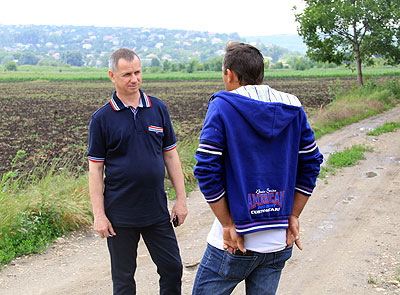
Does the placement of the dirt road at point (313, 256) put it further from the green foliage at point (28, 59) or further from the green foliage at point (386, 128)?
the green foliage at point (28, 59)

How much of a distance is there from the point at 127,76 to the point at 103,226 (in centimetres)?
99

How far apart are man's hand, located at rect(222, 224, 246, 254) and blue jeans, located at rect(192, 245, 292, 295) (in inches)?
1.7

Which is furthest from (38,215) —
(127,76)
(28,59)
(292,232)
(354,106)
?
(28,59)

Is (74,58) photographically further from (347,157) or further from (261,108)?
(261,108)

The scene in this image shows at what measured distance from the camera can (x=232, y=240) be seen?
2324 millimetres

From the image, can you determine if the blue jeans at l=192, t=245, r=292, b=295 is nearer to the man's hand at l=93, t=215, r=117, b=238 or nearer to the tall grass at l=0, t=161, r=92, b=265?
the man's hand at l=93, t=215, r=117, b=238

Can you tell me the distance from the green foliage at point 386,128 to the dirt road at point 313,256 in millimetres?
5188

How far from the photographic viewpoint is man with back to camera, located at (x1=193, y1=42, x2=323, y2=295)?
225 centimetres

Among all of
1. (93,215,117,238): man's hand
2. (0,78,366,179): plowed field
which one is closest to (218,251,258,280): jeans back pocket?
(93,215,117,238): man's hand

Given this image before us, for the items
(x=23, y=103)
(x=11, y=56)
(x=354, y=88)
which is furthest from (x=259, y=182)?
(x=11, y=56)

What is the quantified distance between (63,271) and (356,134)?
9.86 meters

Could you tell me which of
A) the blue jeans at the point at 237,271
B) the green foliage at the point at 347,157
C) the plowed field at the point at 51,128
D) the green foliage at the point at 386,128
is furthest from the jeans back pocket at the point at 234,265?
the green foliage at the point at 386,128

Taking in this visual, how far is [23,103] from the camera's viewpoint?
29219 millimetres

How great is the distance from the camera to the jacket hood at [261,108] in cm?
224
